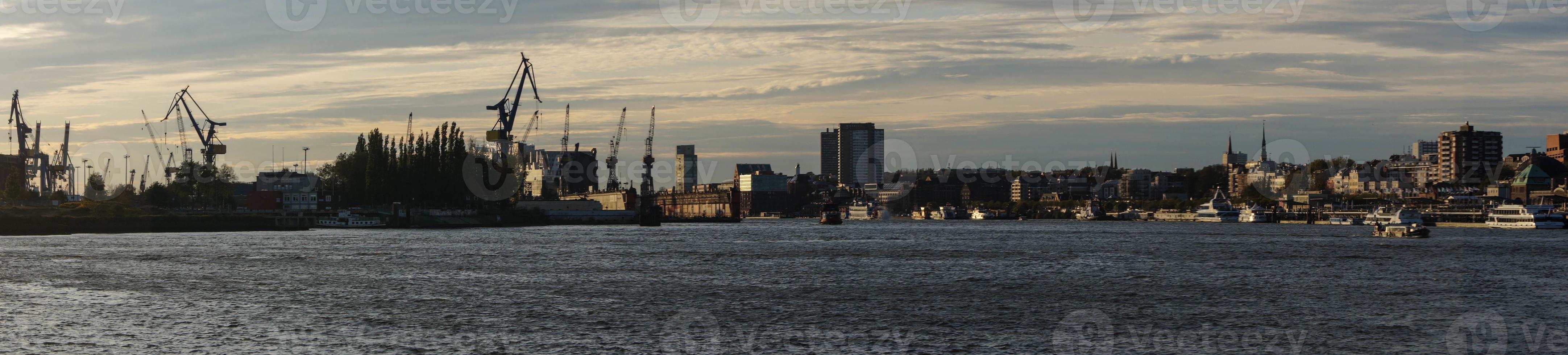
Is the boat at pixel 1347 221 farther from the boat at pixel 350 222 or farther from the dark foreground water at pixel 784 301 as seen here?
the boat at pixel 350 222

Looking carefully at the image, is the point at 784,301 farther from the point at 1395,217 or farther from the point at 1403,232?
the point at 1395,217

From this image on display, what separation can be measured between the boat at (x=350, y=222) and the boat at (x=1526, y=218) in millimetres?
133258

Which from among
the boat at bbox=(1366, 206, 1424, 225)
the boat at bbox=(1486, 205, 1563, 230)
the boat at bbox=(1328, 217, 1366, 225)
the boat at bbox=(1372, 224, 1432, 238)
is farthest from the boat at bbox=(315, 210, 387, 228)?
the boat at bbox=(1486, 205, 1563, 230)

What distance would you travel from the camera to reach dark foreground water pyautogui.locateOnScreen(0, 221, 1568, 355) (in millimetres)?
33906

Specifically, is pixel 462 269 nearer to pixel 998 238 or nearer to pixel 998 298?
pixel 998 298

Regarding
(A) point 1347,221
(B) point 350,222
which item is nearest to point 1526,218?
(A) point 1347,221

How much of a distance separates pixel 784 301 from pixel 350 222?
416 feet

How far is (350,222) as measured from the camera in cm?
16025

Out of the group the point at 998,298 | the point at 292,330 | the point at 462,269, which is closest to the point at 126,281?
the point at 462,269

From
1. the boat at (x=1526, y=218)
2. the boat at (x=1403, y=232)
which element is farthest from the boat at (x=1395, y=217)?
the boat at (x=1403, y=232)

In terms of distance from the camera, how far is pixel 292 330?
3659 centimetres

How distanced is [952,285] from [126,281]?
35.6 metres

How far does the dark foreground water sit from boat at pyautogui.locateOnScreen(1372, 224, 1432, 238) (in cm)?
2421

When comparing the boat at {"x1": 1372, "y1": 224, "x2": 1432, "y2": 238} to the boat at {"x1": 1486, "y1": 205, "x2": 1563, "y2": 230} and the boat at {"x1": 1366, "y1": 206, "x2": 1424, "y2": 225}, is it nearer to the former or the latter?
the boat at {"x1": 1366, "y1": 206, "x2": 1424, "y2": 225}
